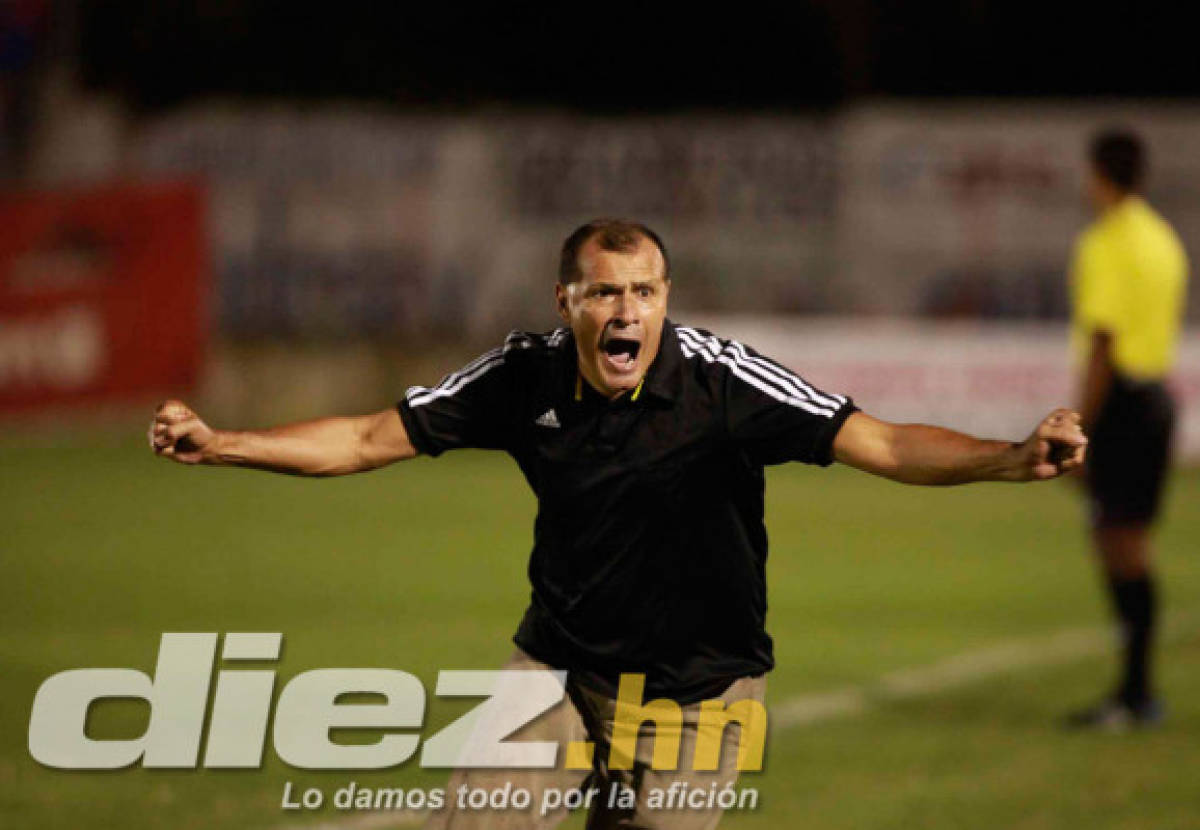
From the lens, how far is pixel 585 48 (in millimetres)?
30078

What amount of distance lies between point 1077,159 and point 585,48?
1010 centimetres

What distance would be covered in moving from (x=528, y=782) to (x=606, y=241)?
53.4 inches

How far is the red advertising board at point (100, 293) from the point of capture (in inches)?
826

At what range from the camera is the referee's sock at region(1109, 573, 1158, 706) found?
973 centimetres

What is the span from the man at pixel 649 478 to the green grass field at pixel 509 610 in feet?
8.64

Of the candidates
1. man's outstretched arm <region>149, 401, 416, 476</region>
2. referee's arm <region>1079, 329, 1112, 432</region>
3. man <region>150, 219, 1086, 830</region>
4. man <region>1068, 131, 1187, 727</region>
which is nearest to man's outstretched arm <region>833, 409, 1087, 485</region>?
man <region>150, 219, 1086, 830</region>

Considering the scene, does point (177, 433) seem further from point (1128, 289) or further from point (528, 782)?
point (1128, 289)

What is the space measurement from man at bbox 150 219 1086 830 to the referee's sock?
4717mm

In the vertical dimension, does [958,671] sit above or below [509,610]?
above

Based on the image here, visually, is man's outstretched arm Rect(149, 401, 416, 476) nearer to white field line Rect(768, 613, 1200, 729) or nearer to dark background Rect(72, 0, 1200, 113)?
white field line Rect(768, 613, 1200, 729)

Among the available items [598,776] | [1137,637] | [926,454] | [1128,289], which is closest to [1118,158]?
[1128,289]

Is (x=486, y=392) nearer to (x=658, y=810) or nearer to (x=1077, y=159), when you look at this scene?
(x=658, y=810)

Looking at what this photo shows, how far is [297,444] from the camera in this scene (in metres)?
5.58

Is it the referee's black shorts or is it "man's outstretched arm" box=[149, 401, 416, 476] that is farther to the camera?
the referee's black shorts
